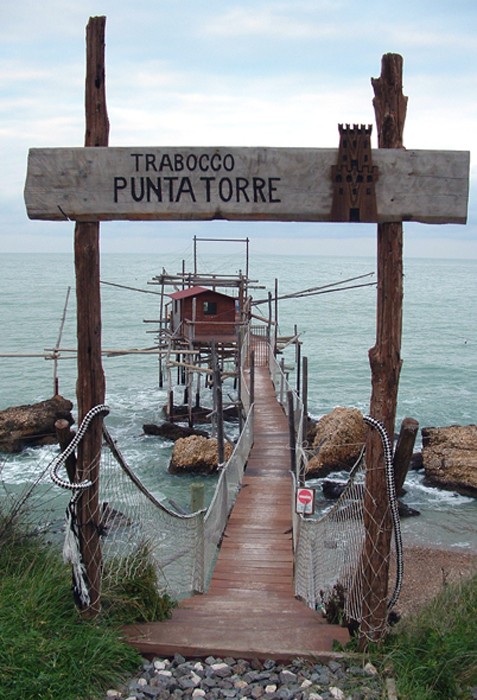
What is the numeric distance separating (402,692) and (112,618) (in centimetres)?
208

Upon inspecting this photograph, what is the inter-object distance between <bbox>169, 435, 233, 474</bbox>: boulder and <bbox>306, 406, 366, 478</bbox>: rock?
3025 mm

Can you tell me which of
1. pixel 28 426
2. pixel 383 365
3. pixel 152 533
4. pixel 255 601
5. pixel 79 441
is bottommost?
pixel 28 426

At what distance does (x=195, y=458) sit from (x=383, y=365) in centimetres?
1753

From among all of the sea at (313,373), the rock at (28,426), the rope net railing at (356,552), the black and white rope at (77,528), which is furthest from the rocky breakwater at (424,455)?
the black and white rope at (77,528)

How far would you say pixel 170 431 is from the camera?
87.1 ft

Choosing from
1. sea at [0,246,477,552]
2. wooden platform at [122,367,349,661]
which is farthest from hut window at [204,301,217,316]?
wooden platform at [122,367,349,661]

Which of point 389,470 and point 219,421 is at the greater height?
point 389,470

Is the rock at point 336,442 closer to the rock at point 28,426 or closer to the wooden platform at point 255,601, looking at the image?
the wooden platform at point 255,601

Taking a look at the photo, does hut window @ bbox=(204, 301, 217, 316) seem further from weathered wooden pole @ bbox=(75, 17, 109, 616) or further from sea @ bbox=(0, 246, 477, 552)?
weathered wooden pole @ bbox=(75, 17, 109, 616)

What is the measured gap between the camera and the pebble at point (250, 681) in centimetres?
434

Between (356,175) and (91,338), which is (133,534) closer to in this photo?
(91,338)

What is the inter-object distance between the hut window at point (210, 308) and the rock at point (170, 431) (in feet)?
15.2

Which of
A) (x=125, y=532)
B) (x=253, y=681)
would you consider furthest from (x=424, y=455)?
(x=253, y=681)

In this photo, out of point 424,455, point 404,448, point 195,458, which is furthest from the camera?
point 424,455
